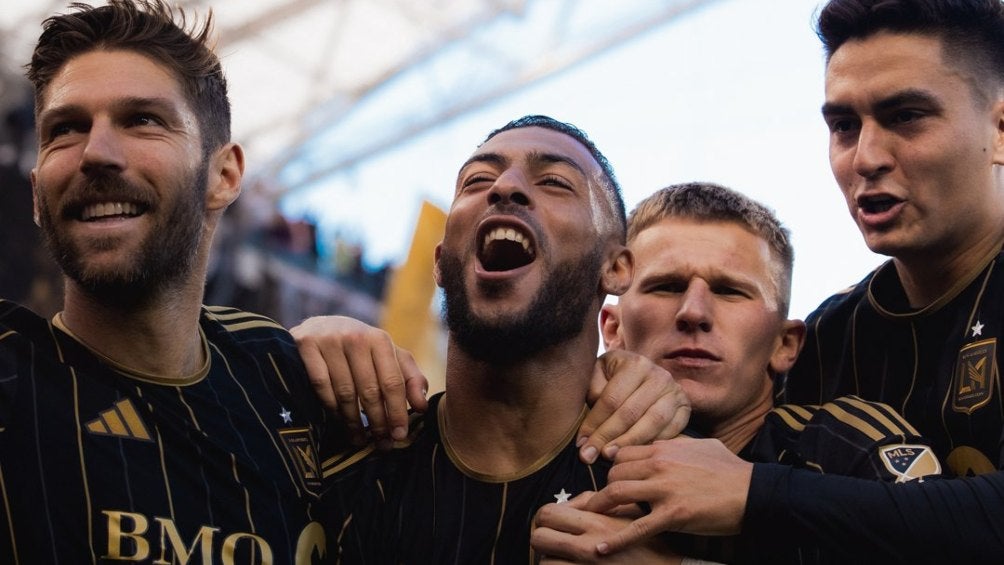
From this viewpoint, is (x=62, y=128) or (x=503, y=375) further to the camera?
(x=503, y=375)

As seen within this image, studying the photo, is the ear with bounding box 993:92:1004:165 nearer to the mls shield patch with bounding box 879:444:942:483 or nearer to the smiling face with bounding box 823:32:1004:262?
the smiling face with bounding box 823:32:1004:262

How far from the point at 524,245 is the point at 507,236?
0.18 feet

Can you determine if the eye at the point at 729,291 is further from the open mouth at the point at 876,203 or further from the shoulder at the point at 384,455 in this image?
the shoulder at the point at 384,455

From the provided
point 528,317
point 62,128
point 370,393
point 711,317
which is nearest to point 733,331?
point 711,317

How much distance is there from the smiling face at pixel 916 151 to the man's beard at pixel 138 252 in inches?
A: 72.3

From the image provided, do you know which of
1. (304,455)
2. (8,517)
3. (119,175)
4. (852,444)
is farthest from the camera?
(304,455)

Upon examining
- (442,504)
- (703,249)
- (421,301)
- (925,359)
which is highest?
(421,301)

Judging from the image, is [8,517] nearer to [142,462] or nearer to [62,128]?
[142,462]

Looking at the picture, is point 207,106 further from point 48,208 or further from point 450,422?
point 450,422

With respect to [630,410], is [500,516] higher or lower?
lower

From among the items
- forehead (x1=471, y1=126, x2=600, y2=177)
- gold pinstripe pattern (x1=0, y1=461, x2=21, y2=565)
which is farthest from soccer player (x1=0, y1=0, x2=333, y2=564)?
forehead (x1=471, y1=126, x2=600, y2=177)

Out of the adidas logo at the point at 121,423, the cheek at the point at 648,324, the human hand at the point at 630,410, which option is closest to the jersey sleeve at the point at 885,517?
the human hand at the point at 630,410

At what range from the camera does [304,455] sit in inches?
111

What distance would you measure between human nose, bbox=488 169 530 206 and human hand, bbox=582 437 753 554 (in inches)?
31.7
